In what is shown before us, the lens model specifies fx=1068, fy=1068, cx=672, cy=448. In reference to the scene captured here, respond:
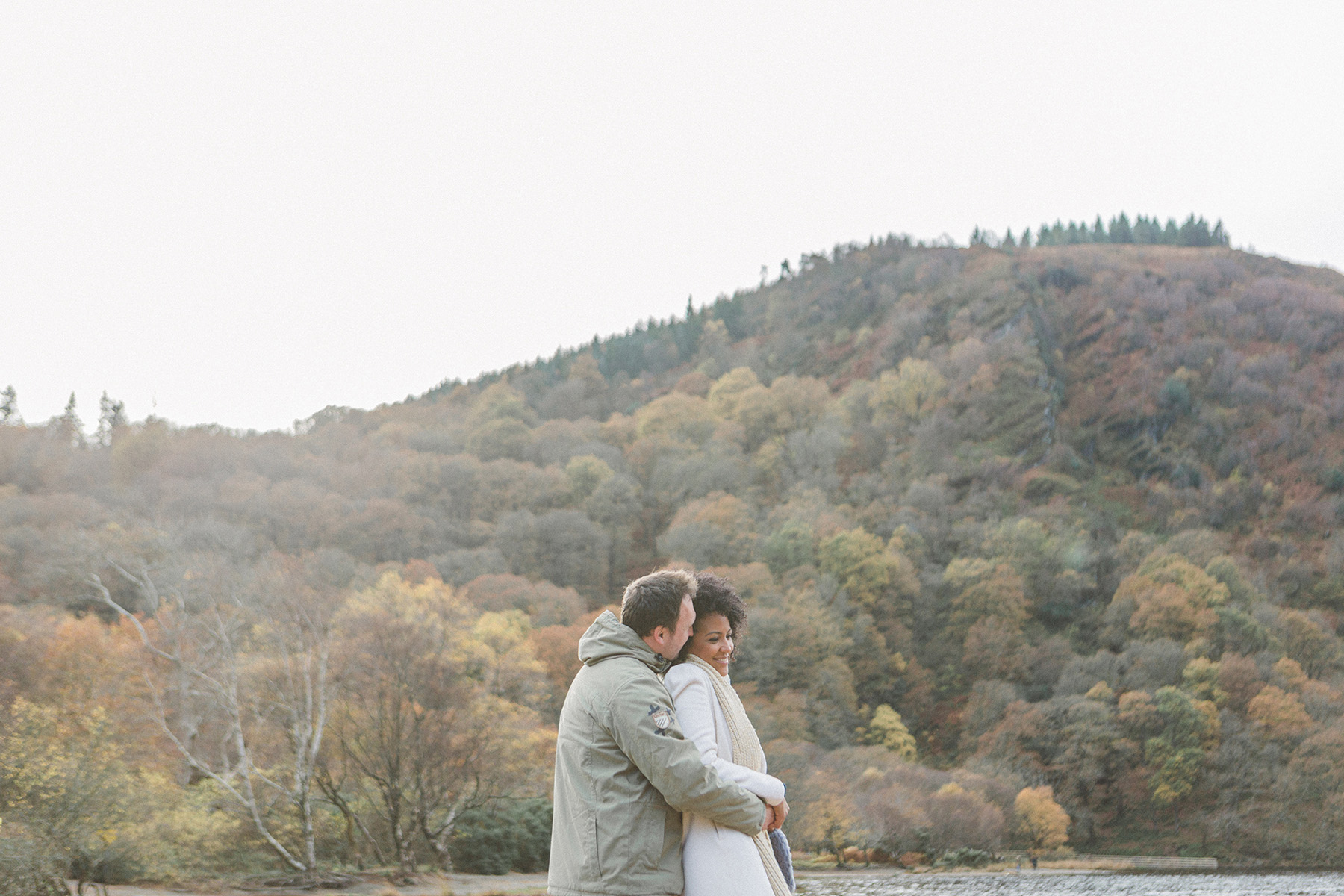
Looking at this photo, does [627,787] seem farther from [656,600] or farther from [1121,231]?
[1121,231]

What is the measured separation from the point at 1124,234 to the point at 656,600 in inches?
Answer: 7546

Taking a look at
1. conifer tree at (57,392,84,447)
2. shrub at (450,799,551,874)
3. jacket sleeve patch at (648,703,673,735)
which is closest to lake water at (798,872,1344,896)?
shrub at (450,799,551,874)

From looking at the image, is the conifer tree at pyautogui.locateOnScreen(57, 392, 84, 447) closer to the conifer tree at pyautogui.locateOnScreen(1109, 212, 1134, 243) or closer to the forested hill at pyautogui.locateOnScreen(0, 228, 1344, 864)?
the forested hill at pyautogui.locateOnScreen(0, 228, 1344, 864)

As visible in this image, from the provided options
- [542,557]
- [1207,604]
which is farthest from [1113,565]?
[542,557]

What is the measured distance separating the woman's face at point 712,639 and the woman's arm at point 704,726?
177 millimetres

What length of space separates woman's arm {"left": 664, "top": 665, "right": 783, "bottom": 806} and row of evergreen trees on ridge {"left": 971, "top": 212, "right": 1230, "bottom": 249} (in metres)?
167

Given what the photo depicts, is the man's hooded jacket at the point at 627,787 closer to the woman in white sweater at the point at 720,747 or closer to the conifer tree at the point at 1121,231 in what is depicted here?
the woman in white sweater at the point at 720,747

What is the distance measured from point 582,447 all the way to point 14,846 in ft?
282

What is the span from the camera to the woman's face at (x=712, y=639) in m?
4.43

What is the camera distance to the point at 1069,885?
36844mm

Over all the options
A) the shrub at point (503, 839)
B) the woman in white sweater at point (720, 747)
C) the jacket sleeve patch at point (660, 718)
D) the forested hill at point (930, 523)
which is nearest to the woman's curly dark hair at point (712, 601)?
the woman in white sweater at point (720, 747)

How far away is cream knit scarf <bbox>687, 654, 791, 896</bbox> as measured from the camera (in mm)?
4199

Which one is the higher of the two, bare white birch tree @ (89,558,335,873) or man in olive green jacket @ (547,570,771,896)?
man in olive green jacket @ (547,570,771,896)

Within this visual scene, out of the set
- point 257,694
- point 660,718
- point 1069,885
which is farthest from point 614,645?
point 1069,885
